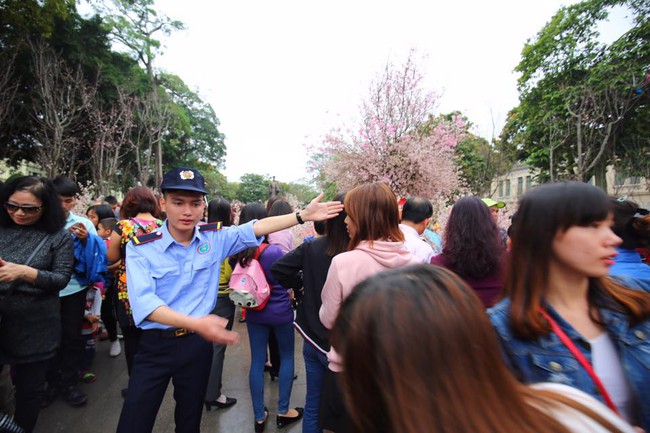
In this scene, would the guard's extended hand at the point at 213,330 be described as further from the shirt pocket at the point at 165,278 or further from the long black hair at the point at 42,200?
the long black hair at the point at 42,200

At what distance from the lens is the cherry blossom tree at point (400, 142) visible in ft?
29.1

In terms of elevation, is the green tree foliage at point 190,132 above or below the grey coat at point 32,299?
above

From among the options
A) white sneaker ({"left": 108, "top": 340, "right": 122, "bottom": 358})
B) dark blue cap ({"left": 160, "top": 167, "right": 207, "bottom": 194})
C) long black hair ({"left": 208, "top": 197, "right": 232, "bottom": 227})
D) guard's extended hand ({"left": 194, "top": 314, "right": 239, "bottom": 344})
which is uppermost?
dark blue cap ({"left": 160, "top": 167, "right": 207, "bottom": 194})

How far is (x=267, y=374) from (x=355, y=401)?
12.1 ft

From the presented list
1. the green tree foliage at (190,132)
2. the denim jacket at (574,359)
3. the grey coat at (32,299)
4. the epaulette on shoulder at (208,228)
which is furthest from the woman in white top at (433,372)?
the green tree foliage at (190,132)

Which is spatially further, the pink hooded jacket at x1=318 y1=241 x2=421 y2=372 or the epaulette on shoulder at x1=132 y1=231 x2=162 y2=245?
the epaulette on shoulder at x1=132 y1=231 x2=162 y2=245

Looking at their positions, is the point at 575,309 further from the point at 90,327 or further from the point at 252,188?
the point at 252,188

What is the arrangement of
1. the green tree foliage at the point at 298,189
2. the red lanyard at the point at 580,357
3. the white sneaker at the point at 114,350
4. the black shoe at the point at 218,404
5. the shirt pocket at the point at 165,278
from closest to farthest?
the red lanyard at the point at 580,357
the shirt pocket at the point at 165,278
the black shoe at the point at 218,404
the white sneaker at the point at 114,350
the green tree foliage at the point at 298,189

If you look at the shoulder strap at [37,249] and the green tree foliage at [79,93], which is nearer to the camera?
the shoulder strap at [37,249]

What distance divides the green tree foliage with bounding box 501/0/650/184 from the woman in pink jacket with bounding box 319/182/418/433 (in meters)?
16.3

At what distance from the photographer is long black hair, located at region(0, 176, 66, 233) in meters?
2.38

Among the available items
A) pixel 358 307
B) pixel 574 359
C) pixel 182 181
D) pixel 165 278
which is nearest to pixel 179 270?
pixel 165 278

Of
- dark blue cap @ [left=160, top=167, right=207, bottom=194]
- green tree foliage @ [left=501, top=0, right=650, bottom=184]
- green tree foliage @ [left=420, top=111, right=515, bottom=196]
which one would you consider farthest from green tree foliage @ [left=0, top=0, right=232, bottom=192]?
green tree foliage @ [left=501, top=0, right=650, bottom=184]

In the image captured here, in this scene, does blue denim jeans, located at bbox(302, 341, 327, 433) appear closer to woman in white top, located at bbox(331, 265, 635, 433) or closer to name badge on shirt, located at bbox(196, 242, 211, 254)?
name badge on shirt, located at bbox(196, 242, 211, 254)
